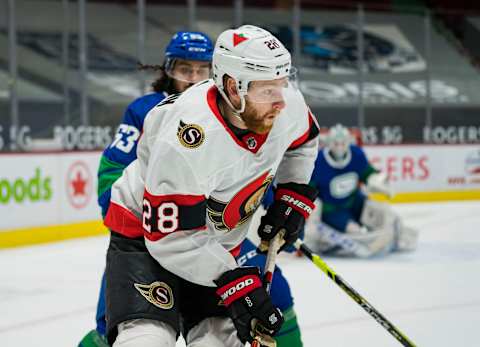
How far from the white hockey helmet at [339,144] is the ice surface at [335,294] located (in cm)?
72

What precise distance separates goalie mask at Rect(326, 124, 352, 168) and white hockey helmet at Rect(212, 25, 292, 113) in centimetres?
400

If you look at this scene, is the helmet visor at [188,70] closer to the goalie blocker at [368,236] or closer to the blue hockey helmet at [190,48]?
the blue hockey helmet at [190,48]

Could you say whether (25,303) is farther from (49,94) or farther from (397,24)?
(397,24)

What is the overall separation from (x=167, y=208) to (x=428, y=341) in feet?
6.06

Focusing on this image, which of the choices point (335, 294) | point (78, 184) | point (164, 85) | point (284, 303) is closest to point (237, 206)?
point (284, 303)

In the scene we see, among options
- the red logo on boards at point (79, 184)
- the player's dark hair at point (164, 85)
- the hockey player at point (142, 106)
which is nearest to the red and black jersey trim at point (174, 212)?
the hockey player at point (142, 106)

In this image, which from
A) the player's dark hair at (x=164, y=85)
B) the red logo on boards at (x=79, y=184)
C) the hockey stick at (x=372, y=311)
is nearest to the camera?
the hockey stick at (x=372, y=311)

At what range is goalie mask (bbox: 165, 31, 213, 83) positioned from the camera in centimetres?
265

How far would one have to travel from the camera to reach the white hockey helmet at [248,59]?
6.10 feet


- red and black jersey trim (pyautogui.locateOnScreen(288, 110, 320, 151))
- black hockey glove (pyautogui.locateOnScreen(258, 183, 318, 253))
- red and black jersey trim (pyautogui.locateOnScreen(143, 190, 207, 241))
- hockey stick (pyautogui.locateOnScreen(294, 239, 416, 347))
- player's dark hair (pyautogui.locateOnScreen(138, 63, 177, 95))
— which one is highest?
player's dark hair (pyautogui.locateOnScreen(138, 63, 177, 95))

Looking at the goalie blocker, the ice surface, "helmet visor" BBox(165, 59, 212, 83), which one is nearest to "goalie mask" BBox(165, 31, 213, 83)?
"helmet visor" BBox(165, 59, 212, 83)

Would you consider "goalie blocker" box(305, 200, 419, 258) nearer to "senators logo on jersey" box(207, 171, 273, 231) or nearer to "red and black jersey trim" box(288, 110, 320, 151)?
"red and black jersey trim" box(288, 110, 320, 151)

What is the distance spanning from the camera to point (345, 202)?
5980 mm

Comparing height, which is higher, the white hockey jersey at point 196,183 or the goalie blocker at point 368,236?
the white hockey jersey at point 196,183
